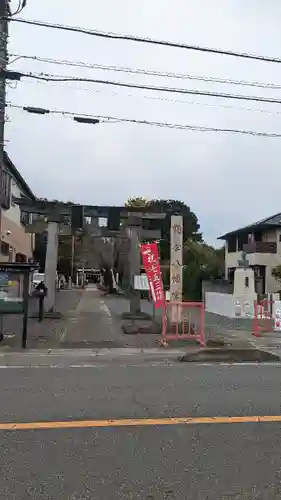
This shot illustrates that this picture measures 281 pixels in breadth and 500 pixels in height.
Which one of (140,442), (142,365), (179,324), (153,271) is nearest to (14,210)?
(153,271)

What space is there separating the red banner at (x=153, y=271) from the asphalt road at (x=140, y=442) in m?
5.68

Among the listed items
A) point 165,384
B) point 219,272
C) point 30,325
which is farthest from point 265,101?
point 219,272

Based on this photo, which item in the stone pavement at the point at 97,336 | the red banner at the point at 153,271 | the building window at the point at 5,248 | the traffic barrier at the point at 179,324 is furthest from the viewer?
the building window at the point at 5,248

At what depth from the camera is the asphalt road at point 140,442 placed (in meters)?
3.65

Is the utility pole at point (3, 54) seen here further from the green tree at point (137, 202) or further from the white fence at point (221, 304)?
the green tree at point (137, 202)

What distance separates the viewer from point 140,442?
463 cm

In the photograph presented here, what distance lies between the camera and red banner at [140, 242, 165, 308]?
13.5 metres

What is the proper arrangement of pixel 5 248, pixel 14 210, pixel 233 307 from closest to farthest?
pixel 233 307 → pixel 5 248 → pixel 14 210

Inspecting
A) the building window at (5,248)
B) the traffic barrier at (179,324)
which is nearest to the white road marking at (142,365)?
the traffic barrier at (179,324)

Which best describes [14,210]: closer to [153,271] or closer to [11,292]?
[153,271]

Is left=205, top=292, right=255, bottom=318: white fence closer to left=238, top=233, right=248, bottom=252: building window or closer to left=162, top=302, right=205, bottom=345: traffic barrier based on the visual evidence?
left=162, top=302, right=205, bottom=345: traffic barrier

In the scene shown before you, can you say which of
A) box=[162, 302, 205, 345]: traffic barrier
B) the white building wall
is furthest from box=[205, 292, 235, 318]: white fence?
the white building wall

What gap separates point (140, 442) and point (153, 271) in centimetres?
939

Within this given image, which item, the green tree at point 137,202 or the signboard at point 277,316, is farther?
the green tree at point 137,202
